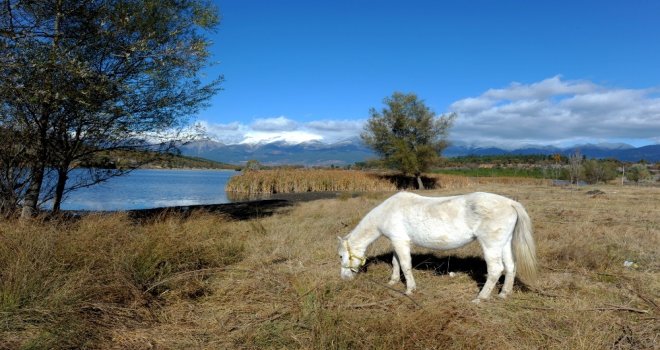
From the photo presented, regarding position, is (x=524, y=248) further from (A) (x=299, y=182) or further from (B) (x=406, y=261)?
(A) (x=299, y=182)

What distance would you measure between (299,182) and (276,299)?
32200 mm

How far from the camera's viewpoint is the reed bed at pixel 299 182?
36.9 m

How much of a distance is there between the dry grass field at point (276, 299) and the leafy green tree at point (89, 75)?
264cm

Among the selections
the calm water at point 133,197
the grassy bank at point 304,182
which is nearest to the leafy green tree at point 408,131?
the grassy bank at point 304,182

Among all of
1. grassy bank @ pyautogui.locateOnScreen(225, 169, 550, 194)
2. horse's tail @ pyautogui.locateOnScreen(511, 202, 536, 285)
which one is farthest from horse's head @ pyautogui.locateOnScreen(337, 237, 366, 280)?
grassy bank @ pyautogui.locateOnScreen(225, 169, 550, 194)

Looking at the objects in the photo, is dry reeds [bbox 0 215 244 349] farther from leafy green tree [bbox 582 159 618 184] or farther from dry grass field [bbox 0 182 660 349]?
leafy green tree [bbox 582 159 618 184]

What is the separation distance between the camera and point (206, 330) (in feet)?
16.1

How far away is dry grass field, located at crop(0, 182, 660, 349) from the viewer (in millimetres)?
4453

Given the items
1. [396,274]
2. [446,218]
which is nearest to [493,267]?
[446,218]

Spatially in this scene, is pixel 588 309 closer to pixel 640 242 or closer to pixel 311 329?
pixel 311 329

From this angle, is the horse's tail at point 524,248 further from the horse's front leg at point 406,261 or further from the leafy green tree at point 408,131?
the leafy green tree at point 408,131

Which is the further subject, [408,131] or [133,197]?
[408,131]

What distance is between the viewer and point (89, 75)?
8156 millimetres

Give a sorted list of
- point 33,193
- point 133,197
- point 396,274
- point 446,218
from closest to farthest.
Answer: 1. point 446,218
2. point 396,274
3. point 33,193
4. point 133,197
